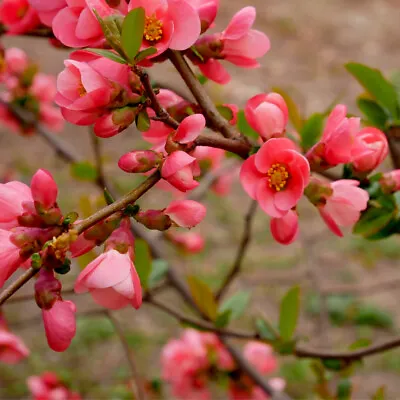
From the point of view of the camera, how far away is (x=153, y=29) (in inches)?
13.7

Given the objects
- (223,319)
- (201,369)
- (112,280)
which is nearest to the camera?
(112,280)

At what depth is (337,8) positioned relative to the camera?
3559 millimetres

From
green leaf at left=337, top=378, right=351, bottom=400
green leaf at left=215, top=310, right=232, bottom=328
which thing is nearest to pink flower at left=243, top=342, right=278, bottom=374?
green leaf at left=337, top=378, right=351, bottom=400

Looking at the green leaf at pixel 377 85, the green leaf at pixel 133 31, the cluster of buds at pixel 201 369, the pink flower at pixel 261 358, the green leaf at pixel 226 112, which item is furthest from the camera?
the pink flower at pixel 261 358

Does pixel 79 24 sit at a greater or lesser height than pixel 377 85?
greater

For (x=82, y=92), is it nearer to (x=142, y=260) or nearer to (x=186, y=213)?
(x=186, y=213)

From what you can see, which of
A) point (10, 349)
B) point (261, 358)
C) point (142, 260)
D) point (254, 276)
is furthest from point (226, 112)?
point (254, 276)

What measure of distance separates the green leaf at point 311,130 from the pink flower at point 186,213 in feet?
0.76

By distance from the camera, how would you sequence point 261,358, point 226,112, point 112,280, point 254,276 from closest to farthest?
point 112,280
point 226,112
point 261,358
point 254,276

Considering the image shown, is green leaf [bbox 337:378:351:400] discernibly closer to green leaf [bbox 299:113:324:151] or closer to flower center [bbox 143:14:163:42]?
green leaf [bbox 299:113:324:151]

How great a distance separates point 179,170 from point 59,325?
105mm

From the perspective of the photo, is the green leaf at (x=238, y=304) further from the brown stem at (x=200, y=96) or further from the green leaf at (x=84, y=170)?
the brown stem at (x=200, y=96)

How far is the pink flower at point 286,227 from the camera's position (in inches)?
14.8

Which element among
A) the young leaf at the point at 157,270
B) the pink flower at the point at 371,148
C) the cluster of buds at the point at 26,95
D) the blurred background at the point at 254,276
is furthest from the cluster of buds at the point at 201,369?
the pink flower at the point at 371,148
